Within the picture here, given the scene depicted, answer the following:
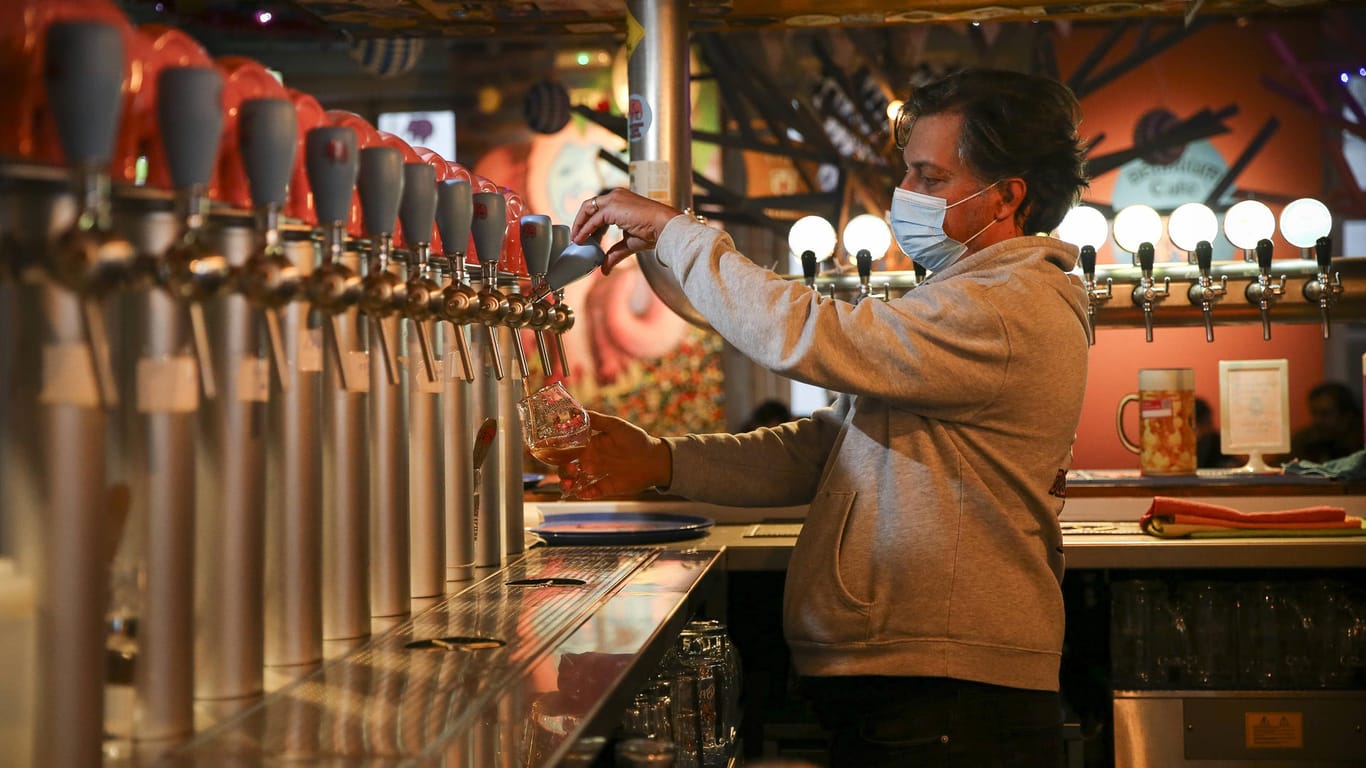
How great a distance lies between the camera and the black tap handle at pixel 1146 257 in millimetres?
3184

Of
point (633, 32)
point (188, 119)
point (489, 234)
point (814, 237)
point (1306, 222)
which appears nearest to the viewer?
point (188, 119)

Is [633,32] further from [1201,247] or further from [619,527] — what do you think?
[1201,247]

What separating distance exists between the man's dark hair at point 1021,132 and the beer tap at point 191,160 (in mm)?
1181

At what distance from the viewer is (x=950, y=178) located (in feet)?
6.44

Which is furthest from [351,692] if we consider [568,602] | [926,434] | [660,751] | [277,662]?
[926,434]

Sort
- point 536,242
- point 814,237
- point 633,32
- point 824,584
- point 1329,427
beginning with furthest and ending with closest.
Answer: point 1329,427
point 814,237
point 633,32
point 536,242
point 824,584

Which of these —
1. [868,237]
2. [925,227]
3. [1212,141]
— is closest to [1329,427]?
[1212,141]

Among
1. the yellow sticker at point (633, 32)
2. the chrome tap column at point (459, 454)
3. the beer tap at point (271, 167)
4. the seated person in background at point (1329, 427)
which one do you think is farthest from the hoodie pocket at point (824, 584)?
the seated person in background at point (1329, 427)

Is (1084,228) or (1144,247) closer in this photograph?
(1144,247)

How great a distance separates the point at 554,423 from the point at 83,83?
116 centimetres

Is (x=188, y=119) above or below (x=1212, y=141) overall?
below

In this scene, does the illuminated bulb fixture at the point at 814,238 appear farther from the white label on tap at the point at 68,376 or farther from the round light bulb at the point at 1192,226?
the white label on tap at the point at 68,376

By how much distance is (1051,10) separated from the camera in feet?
10.9

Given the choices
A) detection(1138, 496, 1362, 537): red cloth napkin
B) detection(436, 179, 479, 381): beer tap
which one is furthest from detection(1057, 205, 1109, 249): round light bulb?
detection(436, 179, 479, 381): beer tap
